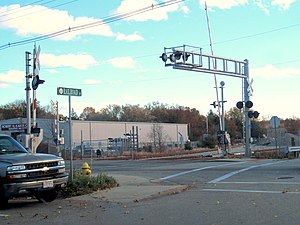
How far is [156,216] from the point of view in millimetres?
9203

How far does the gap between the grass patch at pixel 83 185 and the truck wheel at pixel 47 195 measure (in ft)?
3.15

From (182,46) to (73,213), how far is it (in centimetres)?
1829

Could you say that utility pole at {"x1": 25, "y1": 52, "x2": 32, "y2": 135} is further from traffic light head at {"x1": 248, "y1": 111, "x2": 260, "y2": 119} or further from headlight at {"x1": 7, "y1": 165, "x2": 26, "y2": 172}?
traffic light head at {"x1": 248, "y1": 111, "x2": 260, "y2": 119}

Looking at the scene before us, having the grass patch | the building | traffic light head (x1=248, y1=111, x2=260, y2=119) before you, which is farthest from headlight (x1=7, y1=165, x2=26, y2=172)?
the building

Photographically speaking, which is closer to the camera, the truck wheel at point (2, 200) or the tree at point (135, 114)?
the truck wheel at point (2, 200)

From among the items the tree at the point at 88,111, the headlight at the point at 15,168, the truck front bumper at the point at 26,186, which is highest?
the tree at the point at 88,111

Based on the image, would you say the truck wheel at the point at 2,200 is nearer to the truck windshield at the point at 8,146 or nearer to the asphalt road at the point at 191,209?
the asphalt road at the point at 191,209

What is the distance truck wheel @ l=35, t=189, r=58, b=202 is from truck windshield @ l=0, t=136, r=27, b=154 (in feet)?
4.21

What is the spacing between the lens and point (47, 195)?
11.7 meters

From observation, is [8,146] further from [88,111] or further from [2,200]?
[88,111]

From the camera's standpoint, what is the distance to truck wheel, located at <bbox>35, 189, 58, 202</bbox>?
37.9ft

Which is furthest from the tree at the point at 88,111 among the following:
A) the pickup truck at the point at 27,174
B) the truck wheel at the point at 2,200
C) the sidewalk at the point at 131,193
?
the truck wheel at the point at 2,200

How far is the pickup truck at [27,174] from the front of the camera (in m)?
10.2

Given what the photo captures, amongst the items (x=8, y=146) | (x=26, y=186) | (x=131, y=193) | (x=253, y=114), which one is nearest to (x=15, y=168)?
(x=26, y=186)
